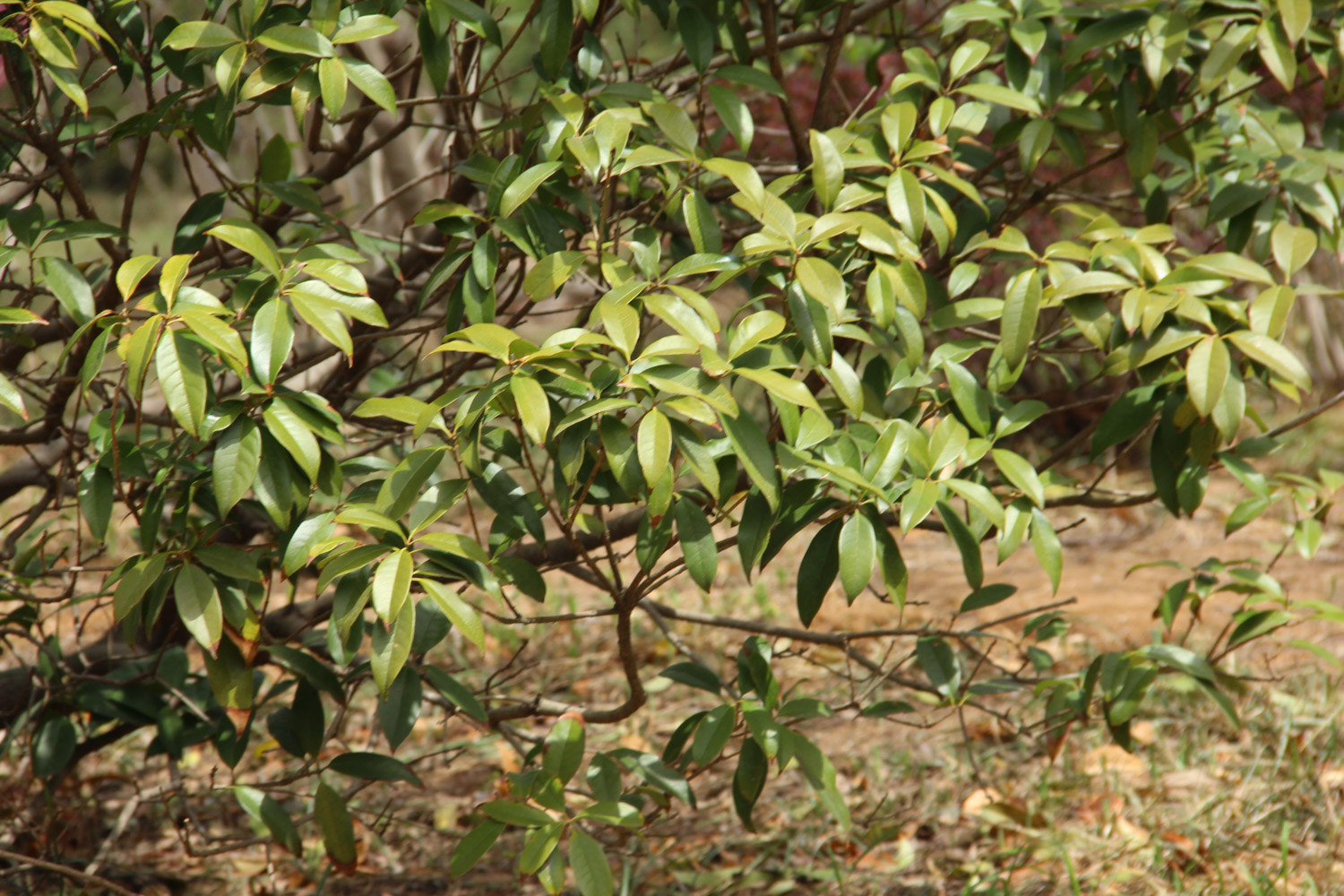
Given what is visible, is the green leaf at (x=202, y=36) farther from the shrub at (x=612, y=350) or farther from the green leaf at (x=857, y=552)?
the green leaf at (x=857, y=552)

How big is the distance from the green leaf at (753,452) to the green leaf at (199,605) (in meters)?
0.69

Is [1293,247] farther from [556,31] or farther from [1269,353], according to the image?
[556,31]

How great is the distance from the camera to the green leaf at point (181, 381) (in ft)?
3.98

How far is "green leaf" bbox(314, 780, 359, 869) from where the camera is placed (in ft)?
5.74

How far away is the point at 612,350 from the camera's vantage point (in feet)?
5.72

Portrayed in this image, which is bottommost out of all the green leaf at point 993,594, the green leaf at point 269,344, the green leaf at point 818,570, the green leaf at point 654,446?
the green leaf at point 993,594

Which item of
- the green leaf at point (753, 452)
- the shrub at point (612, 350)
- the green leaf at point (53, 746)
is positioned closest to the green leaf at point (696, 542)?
the shrub at point (612, 350)

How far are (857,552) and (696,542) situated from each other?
19cm

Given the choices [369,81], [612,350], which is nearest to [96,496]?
[369,81]

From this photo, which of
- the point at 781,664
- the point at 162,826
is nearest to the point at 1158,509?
the point at 781,664

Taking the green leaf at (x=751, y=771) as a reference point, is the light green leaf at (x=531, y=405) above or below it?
above

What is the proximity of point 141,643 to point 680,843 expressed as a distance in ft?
3.96

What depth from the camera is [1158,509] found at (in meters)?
4.42

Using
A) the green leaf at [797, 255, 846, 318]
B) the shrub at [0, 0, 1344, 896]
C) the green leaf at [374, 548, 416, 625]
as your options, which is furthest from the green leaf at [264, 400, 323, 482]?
the green leaf at [797, 255, 846, 318]
